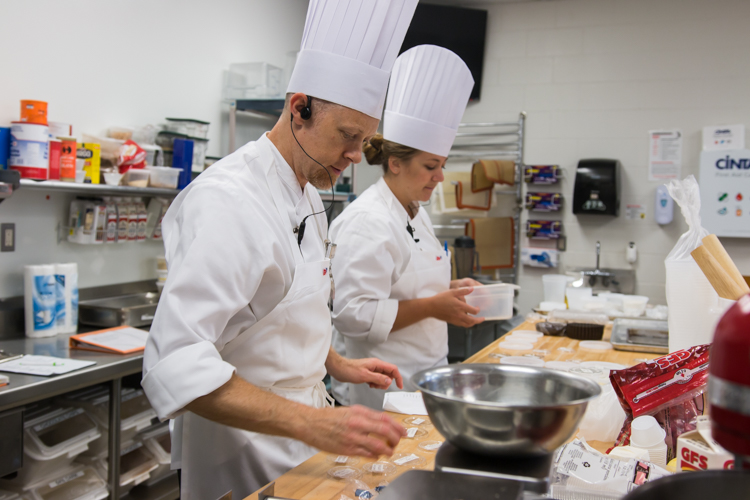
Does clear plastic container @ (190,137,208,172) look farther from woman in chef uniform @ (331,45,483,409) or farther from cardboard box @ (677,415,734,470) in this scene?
cardboard box @ (677,415,734,470)

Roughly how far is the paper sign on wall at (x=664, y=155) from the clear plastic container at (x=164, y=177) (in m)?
3.40

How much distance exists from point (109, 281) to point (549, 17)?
3775mm

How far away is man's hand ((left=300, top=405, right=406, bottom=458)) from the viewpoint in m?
0.94

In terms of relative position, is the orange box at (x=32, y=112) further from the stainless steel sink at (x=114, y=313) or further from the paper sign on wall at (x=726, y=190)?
the paper sign on wall at (x=726, y=190)

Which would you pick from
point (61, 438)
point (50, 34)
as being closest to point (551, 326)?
point (61, 438)

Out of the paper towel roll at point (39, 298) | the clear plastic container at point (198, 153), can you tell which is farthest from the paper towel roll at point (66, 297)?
the clear plastic container at point (198, 153)

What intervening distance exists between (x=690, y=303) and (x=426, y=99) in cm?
122

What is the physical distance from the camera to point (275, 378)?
1.29 metres

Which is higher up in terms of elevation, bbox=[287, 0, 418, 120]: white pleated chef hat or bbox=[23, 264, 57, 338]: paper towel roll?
bbox=[287, 0, 418, 120]: white pleated chef hat

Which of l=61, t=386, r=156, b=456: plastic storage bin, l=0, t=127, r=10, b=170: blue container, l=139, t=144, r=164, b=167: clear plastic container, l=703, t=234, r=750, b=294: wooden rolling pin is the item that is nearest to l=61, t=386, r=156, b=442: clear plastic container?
l=61, t=386, r=156, b=456: plastic storage bin

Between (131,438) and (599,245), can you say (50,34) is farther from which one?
(599,245)

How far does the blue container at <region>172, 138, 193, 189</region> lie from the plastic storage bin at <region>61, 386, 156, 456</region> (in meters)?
1.13

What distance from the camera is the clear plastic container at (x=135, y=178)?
9.32ft

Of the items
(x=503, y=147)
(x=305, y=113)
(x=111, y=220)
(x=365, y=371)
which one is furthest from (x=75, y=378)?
(x=503, y=147)
